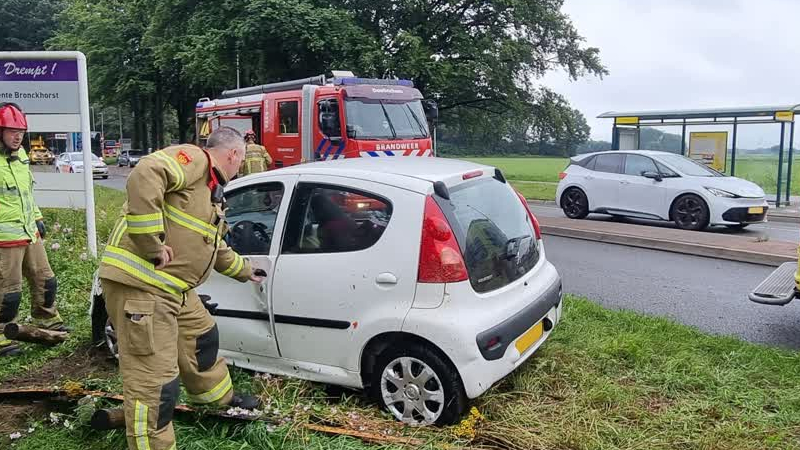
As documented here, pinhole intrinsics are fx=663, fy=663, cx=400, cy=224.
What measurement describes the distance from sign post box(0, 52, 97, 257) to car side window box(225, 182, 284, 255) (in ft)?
14.0

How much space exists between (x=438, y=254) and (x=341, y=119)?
30.8 ft

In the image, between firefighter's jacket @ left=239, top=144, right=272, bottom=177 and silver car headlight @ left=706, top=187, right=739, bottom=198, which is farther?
firefighter's jacket @ left=239, top=144, right=272, bottom=177

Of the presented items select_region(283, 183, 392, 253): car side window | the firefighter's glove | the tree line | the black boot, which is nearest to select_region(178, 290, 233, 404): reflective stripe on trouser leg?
the black boot

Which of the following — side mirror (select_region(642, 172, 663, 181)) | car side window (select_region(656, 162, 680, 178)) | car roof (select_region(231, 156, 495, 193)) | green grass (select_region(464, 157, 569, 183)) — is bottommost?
green grass (select_region(464, 157, 569, 183))

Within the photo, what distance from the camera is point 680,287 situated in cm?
726

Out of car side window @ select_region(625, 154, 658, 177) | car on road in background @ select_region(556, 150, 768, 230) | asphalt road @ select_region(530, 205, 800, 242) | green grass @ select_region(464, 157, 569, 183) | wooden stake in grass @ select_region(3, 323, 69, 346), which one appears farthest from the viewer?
→ green grass @ select_region(464, 157, 569, 183)

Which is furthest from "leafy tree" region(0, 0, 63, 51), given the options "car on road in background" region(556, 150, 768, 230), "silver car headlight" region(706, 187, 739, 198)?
"silver car headlight" region(706, 187, 739, 198)

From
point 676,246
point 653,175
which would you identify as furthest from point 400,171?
point 653,175

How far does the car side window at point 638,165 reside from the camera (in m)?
12.0

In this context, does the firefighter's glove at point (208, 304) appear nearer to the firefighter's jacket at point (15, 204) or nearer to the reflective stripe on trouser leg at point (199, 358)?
the reflective stripe on trouser leg at point (199, 358)

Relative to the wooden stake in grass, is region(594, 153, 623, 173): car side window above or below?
above

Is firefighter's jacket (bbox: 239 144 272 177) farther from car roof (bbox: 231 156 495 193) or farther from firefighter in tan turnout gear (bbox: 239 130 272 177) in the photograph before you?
car roof (bbox: 231 156 495 193)

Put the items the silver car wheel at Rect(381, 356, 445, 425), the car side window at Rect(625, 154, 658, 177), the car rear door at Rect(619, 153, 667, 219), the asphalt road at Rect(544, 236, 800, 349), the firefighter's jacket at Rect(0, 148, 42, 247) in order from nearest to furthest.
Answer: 1. the silver car wheel at Rect(381, 356, 445, 425)
2. the firefighter's jacket at Rect(0, 148, 42, 247)
3. the asphalt road at Rect(544, 236, 800, 349)
4. the car rear door at Rect(619, 153, 667, 219)
5. the car side window at Rect(625, 154, 658, 177)

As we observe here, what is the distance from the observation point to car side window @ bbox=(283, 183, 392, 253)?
3.70m
